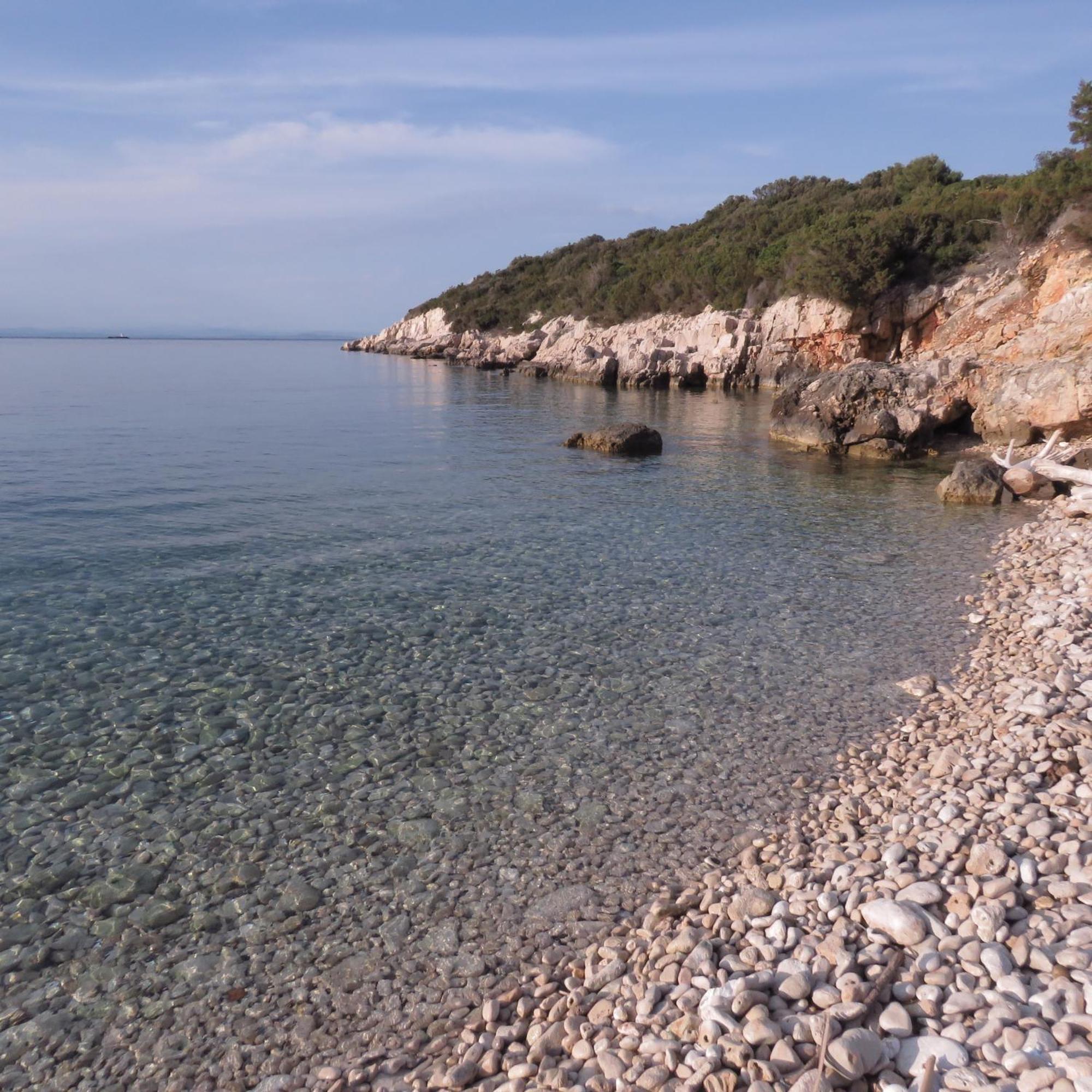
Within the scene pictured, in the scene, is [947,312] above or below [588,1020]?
above

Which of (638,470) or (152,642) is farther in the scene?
(638,470)

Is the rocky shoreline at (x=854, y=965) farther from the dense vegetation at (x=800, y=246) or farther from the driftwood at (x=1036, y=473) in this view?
the dense vegetation at (x=800, y=246)

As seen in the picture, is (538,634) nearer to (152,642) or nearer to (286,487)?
(152,642)

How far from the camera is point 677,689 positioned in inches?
343

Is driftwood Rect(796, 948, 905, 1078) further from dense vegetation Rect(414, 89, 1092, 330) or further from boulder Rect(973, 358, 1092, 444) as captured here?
dense vegetation Rect(414, 89, 1092, 330)

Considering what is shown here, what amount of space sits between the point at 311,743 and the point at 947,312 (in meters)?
37.5

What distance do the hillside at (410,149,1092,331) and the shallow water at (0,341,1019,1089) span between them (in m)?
25.6

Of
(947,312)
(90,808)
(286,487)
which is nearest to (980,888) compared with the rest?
(90,808)

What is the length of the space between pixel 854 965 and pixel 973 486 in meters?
16.0

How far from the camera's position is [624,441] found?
25.3 meters

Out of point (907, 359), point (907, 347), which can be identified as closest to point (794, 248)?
point (907, 347)

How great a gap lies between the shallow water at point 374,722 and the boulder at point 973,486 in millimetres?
788

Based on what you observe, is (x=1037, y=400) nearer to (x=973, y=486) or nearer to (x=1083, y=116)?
(x=973, y=486)

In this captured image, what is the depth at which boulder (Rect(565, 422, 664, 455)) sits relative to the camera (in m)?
25.3
